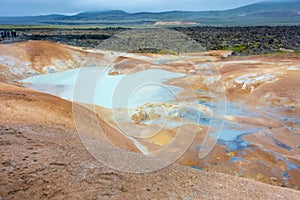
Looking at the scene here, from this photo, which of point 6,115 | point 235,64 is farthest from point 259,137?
point 235,64

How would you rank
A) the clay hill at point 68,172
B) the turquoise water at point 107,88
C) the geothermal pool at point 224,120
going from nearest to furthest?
the clay hill at point 68,172 → the geothermal pool at point 224,120 → the turquoise water at point 107,88

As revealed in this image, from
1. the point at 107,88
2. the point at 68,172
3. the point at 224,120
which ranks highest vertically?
the point at 68,172

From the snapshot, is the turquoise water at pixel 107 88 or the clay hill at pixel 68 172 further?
the turquoise water at pixel 107 88

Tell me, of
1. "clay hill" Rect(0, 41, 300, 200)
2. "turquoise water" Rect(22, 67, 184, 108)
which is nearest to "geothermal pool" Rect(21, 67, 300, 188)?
"turquoise water" Rect(22, 67, 184, 108)

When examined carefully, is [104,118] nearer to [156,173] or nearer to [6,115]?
[6,115]

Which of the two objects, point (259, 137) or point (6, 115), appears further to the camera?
point (259, 137)

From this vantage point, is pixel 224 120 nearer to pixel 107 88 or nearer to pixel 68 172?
pixel 107 88

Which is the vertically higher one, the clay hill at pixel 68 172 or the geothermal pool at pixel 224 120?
the clay hill at pixel 68 172

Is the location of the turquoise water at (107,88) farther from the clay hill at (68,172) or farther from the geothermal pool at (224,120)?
the clay hill at (68,172)

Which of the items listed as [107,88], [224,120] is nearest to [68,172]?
[224,120]

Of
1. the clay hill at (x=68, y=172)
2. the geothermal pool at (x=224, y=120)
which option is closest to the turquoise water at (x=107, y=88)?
the geothermal pool at (x=224, y=120)

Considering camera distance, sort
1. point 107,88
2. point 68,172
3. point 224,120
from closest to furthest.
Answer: point 68,172 → point 224,120 → point 107,88
